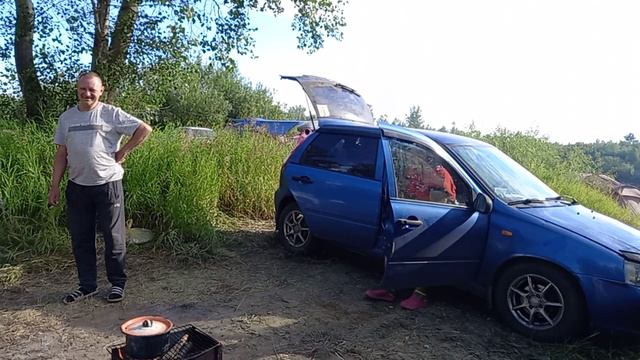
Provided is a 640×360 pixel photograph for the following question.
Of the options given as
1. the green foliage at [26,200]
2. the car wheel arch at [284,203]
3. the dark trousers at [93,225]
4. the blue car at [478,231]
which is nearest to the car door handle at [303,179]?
the blue car at [478,231]

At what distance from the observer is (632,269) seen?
138 inches

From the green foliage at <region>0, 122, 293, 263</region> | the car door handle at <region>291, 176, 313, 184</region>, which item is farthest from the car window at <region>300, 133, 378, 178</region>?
the green foliage at <region>0, 122, 293, 263</region>

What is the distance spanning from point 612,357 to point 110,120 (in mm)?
4536

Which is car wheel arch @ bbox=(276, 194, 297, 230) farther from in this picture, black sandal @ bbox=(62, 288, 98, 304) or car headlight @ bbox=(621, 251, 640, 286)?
car headlight @ bbox=(621, 251, 640, 286)

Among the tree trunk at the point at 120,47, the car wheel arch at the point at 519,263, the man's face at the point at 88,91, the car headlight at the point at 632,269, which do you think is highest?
the tree trunk at the point at 120,47

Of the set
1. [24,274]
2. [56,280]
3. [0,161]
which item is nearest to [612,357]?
[56,280]

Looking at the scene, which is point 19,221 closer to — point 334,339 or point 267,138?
point 334,339

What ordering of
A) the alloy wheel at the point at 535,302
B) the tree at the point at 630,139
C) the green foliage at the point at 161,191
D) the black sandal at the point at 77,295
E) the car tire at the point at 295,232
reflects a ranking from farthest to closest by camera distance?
the tree at the point at 630,139 → the car tire at the point at 295,232 → the green foliage at the point at 161,191 → the black sandal at the point at 77,295 → the alloy wheel at the point at 535,302

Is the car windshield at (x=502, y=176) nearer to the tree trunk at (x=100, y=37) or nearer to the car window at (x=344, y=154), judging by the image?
the car window at (x=344, y=154)

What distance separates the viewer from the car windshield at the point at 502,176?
4.35 meters

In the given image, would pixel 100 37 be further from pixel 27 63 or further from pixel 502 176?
pixel 502 176

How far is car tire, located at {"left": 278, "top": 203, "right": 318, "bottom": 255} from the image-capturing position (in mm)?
5816

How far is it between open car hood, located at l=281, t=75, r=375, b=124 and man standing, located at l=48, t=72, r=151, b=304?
110 inches

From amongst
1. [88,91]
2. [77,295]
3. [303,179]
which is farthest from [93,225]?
[303,179]
